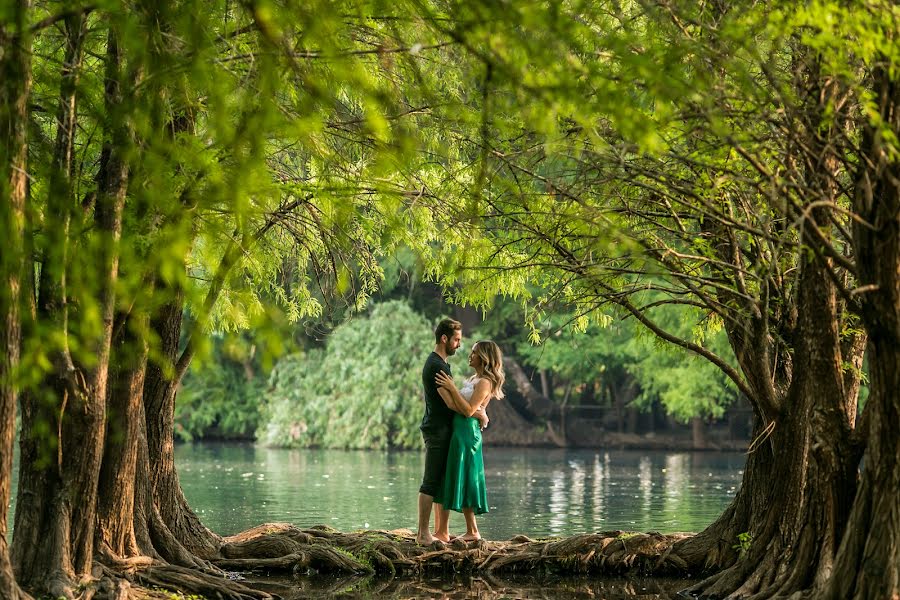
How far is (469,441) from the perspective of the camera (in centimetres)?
1120

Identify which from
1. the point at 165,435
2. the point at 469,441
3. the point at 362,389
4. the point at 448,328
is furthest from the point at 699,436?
the point at 165,435

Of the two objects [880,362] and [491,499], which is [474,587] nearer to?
[880,362]

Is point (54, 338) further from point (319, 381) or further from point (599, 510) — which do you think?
point (319, 381)

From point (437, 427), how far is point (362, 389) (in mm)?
26372

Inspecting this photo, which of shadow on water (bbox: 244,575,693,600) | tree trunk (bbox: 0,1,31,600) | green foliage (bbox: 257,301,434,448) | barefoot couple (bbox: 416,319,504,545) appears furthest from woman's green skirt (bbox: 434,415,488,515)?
green foliage (bbox: 257,301,434,448)

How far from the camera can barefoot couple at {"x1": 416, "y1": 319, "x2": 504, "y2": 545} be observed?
1107cm

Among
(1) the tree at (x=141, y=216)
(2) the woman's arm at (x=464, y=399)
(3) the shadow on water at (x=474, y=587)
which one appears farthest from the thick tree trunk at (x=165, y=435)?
(2) the woman's arm at (x=464, y=399)

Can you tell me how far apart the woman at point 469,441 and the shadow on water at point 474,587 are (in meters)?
0.78

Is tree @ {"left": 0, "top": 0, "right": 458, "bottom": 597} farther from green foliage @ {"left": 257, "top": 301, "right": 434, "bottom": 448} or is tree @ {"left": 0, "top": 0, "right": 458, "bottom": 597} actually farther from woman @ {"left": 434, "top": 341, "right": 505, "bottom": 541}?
green foliage @ {"left": 257, "top": 301, "right": 434, "bottom": 448}

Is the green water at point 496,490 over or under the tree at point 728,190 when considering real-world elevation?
under

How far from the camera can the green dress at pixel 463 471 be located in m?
11.1

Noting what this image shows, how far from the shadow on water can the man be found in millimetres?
767

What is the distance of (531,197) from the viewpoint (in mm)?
9758

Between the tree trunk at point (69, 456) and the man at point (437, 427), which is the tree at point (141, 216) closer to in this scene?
the tree trunk at point (69, 456)
